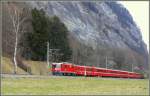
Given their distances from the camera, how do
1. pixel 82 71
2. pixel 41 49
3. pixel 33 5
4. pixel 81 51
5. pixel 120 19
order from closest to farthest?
1. pixel 82 71
2. pixel 41 49
3. pixel 33 5
4. pixel 81 51
5. pixel 120 19

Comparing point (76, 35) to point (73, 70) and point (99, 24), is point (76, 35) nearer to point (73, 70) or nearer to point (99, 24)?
point (99, 24)

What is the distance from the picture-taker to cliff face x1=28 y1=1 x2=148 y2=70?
11438 cm

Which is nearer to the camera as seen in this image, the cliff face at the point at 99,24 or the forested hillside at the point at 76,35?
the forested hillside at the point at 76,35

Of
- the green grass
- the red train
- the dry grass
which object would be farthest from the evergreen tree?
the green grass

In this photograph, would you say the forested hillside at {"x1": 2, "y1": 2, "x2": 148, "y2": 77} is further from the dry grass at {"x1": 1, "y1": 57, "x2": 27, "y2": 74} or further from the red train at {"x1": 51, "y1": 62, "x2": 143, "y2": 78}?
the red train at {"x1": 51, "y1": 62, "x2": 143, "y2": 78}

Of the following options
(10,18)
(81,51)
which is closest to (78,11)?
(81,51)

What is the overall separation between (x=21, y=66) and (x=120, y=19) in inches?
3131

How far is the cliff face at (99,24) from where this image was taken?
375 feet

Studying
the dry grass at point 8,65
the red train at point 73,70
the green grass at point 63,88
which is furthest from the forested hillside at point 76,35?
the green grass at point 63,88

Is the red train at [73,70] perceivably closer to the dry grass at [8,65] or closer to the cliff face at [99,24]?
the dry grass at [8,65]

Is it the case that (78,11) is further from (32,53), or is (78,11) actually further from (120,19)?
(32,53)

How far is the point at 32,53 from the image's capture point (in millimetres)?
76500

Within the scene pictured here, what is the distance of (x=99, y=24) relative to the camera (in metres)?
129

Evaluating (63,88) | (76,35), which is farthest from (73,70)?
(76,35)
